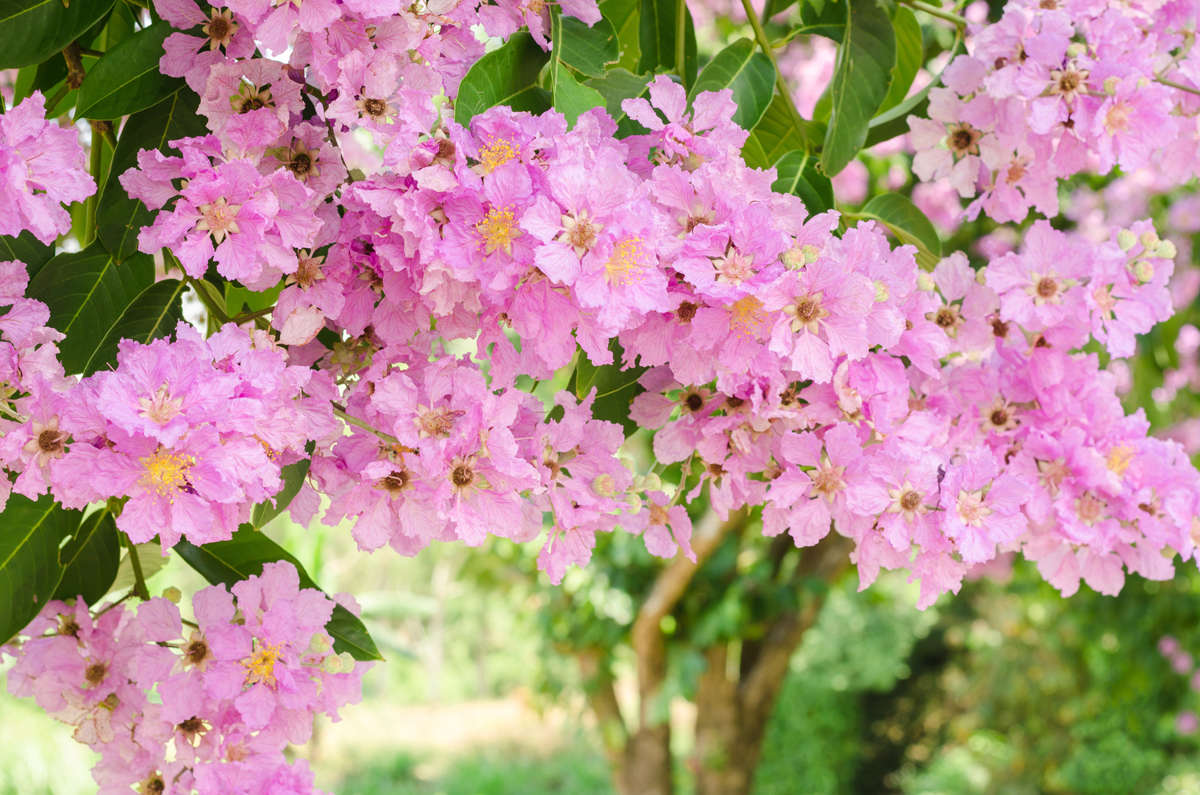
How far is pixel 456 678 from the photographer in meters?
12.9

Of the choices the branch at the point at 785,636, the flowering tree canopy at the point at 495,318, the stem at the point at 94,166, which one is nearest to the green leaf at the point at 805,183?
the flowering tree canopy at the point at 495,318

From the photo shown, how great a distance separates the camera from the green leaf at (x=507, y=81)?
0.62 metres

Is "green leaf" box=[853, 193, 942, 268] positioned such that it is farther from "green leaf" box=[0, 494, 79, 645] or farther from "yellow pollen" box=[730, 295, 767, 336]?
"green leaf" box=[0, 494, 79, 645]

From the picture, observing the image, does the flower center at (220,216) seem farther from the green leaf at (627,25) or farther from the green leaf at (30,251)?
the green leaf at (627,25)

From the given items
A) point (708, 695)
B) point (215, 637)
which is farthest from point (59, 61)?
point (708, 695)

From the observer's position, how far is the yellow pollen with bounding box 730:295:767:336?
22.4 inches

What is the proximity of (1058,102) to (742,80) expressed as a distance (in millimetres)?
198

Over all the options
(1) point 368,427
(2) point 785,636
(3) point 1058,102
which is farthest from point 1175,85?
(2) point 785,636

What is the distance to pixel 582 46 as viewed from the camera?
0.66 m

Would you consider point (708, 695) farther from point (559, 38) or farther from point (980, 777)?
point (559, 38)

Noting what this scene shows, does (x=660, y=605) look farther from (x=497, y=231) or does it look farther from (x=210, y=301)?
(x=497, y=231)

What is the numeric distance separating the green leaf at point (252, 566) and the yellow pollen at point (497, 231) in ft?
0.93

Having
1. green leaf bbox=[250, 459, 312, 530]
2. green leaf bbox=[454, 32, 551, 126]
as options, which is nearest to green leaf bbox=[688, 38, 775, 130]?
green leaf bbox=[454, 32, 551, 126]

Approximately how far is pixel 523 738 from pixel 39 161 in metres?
9.53
